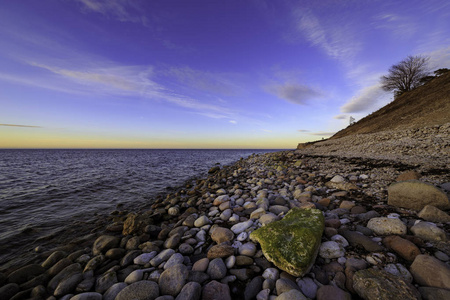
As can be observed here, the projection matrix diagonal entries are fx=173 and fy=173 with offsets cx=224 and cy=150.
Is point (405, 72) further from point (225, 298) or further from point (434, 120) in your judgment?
point (225, 298)

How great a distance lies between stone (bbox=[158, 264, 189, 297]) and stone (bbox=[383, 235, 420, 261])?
2982 millimetres

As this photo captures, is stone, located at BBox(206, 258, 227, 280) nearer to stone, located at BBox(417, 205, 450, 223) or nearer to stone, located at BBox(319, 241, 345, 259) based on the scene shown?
stone, located at BBox(319, 241, 345, 259)

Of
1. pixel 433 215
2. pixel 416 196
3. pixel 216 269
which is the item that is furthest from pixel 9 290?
pixel 416 196

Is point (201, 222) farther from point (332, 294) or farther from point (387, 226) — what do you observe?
point (387, 226)

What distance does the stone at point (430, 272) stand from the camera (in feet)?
6.06

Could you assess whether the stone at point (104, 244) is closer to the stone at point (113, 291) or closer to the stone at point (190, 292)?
the stone at point (113, 291)

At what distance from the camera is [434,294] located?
1.73m

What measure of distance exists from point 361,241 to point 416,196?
203cm

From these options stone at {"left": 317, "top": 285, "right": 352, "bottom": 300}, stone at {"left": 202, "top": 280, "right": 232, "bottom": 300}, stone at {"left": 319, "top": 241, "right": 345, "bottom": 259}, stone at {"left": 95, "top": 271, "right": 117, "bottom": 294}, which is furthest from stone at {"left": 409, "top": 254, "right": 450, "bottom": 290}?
stone at {"left": 95, "top": 271, "right": 117, "bottom": 294}

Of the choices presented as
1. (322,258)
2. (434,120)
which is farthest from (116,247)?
(434,120)

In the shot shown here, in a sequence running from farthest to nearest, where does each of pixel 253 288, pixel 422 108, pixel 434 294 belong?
pixel 422 108 < pixel 253 288 < pixel 434 294

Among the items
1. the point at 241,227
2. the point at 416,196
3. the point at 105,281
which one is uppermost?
the point at 416,196

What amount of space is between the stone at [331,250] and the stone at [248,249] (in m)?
1.01

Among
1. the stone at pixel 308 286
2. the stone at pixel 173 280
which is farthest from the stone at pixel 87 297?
the stone at pixel 308 286
